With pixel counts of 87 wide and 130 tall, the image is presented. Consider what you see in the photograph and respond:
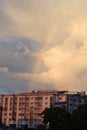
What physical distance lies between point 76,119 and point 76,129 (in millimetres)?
5323

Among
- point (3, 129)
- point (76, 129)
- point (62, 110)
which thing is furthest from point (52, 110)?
point (3, 129)

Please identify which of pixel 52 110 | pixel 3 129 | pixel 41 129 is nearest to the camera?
pixel 3 129

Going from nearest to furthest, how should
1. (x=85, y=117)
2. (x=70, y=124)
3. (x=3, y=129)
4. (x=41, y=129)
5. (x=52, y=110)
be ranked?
(x=3, y=129) < (x=85, y=117) < (x=70, y=124) < (x=52, y=110) < (x=41, y=129)

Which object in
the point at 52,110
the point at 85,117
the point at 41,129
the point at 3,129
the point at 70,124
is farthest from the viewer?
the point at 41,129

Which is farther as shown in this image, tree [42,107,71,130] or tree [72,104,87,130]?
tree [42,107,71,130]

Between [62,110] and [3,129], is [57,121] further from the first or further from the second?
[3,129]

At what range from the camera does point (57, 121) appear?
109 m

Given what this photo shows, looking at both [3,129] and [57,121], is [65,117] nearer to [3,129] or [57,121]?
[57,121]

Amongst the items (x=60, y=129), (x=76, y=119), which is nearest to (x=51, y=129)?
(x=60, y=129)

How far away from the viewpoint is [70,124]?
10356cm

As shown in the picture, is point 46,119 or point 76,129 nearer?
point 76,129

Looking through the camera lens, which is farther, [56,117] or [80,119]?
[56,117]

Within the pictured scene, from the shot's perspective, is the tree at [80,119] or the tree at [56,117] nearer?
the tree at [80,119]

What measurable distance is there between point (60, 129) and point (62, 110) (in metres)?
7.48
